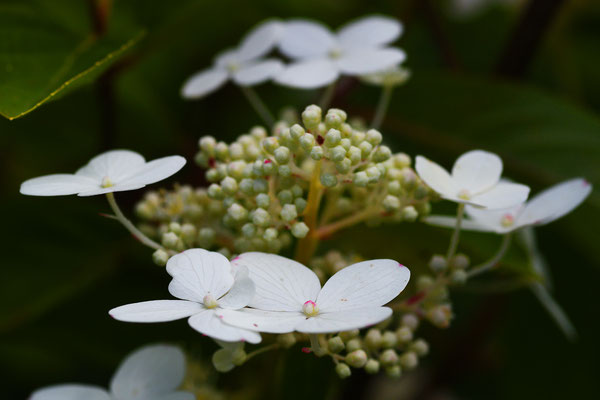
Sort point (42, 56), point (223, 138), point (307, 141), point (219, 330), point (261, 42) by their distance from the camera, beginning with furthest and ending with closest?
point (223, 138)
point (261, 42)
point (42, 56)
point (307, 141)
point (219, 330)

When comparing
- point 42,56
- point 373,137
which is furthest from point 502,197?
point 42,56

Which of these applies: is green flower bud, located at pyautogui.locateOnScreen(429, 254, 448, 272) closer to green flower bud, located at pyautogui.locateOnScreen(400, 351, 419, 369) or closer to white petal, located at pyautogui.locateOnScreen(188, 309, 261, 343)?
green flower bud, located at pyautogui.locateOnScreen(400, 351, 419, 369)

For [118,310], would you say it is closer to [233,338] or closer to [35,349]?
[233,338]

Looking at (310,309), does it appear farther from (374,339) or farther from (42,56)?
(42,56)

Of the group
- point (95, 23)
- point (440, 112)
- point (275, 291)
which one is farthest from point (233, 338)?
point (440, 112)

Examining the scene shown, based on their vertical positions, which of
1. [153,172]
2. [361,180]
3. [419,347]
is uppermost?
[153,172]

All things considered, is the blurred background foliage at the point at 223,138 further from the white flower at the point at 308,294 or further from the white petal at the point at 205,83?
the white flower at the point at 308,294

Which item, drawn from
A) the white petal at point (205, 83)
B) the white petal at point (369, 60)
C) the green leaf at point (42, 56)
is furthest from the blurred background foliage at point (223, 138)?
the white petal at point (369, 60)
